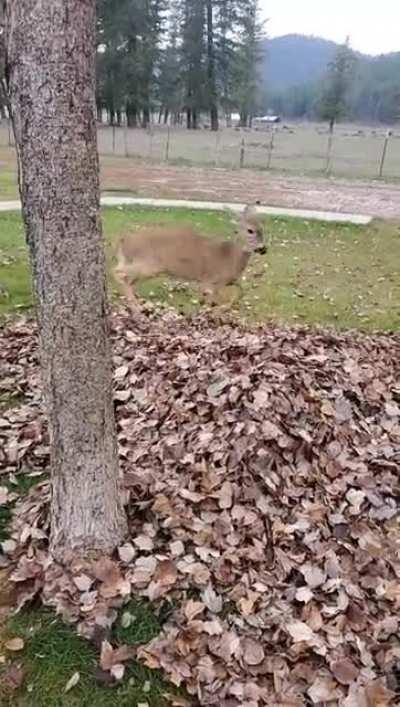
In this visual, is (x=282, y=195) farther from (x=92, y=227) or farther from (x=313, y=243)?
(x=92, y=227)

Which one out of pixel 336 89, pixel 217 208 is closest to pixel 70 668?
pixel 217 208

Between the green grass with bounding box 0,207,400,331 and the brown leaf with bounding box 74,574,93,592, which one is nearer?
the brown leaf with bounding box 74,574,93,592

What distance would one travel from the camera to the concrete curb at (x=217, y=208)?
11513mm

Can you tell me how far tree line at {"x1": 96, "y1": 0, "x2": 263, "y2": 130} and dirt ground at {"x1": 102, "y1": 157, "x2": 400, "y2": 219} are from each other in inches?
734

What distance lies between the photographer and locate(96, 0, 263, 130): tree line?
35.8 m

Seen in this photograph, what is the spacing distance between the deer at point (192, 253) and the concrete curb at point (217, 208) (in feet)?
17.6

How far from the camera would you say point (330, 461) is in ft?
11.4

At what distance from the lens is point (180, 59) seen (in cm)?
4016

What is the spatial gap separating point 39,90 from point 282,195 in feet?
44.4

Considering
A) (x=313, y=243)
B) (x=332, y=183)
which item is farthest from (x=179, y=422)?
(x=332, y=183)

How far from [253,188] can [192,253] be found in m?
10.6

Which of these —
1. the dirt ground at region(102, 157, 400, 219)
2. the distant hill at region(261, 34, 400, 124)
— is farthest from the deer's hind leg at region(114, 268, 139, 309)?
the distant hill at region(261, 34, 400, 124)

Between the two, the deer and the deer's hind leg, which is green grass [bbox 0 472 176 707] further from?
the deer's hind leg

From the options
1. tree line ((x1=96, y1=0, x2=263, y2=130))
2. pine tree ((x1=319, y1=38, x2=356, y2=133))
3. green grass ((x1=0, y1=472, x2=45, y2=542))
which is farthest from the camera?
pine tree ((x1=319, y1=38, x2=356, y2=133))
